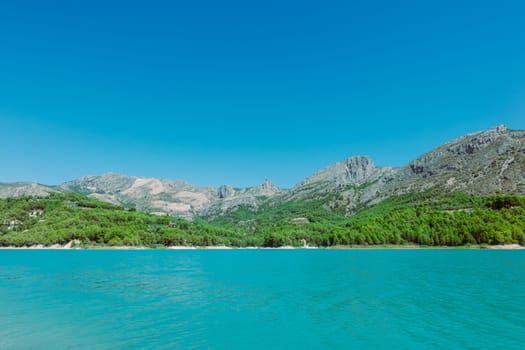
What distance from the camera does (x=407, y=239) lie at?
199 meters

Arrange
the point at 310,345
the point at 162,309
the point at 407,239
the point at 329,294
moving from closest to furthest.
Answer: the point at 310,345, the point at 162,309, the point at 329,294, the point at 407,239

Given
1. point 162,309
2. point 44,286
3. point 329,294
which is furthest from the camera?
point 44,286

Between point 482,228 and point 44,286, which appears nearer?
point 44,286

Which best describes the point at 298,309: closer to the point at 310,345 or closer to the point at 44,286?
the point at 310,345

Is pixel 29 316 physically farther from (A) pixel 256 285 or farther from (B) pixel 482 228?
(B) pixel 482 228

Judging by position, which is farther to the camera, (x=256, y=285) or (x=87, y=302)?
(x=256, y=285)

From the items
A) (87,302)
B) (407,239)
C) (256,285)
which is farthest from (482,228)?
(87,302)

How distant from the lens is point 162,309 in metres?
35.5

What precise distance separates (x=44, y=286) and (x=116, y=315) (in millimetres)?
28650

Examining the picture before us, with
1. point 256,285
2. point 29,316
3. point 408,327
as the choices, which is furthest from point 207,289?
point 408,327

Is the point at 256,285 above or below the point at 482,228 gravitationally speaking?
below

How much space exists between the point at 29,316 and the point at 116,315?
27.2ft

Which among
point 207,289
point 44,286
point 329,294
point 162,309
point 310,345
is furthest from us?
point 44,286

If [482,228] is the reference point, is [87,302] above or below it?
below
